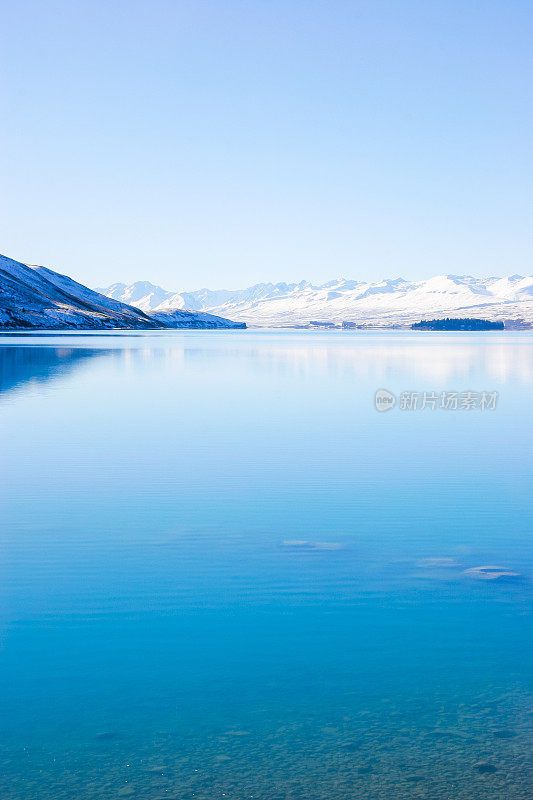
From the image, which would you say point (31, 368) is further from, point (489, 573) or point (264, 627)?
point (264, 627)

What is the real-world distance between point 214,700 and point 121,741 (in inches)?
49.7

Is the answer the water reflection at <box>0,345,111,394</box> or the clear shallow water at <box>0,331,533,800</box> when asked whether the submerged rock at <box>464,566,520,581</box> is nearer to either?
the clear shallow water at <box>0,331,533,800</box>

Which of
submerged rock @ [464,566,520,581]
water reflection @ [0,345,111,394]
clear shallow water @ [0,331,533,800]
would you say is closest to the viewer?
clear shallow water @ [0,331,533,800]

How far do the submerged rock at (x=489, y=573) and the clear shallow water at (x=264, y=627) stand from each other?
23cm

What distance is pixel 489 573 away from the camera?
13508 millimetres

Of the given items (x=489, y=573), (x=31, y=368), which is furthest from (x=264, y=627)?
(x=31, y=368)

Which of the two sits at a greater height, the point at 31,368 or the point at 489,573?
the point at 31,368

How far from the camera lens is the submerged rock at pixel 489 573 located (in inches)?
523

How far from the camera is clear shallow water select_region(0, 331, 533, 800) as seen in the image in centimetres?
786

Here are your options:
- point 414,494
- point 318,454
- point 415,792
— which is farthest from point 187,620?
point 318,454

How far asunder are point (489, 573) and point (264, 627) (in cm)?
466

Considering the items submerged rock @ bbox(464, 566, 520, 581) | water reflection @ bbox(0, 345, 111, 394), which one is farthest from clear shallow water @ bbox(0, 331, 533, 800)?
water reflection @ bbox(0, 345, 111, 394)

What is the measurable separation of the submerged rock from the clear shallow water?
0.23m

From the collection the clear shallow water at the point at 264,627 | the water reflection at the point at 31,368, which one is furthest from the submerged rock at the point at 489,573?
the water reflection at the point at 31,368
